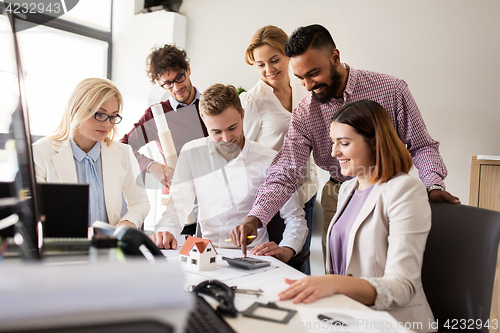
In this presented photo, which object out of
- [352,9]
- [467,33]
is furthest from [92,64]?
[467,33]

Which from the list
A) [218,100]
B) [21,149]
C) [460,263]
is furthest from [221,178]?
[21,149]

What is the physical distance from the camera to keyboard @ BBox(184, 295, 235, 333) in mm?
640

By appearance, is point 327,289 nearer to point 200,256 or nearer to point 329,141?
point 200,256

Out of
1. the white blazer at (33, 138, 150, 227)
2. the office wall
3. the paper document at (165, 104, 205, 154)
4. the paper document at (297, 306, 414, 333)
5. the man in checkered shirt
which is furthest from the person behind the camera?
the office wall

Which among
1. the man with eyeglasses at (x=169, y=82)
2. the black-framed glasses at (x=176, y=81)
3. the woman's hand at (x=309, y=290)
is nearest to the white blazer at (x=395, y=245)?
the woman's hand at (x=309, y=290)

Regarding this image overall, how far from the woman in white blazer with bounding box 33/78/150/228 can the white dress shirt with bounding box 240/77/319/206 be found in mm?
839

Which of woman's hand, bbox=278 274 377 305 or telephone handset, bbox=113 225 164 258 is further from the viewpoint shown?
woman's hand, bbox=278 274 377 305

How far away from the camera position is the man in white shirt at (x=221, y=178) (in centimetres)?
188

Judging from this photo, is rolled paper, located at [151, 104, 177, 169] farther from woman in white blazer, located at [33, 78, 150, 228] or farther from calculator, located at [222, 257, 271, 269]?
calculator, located at [222, 257, 271, 269]

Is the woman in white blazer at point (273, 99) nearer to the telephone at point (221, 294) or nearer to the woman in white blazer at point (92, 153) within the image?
the woman in white blazer at point (92, 153)

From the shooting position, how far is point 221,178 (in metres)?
2.06

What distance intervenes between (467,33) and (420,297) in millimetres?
2332

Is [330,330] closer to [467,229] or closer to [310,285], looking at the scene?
[310,285]

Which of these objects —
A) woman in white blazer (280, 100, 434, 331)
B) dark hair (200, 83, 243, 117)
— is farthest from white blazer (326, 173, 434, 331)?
dark hair (200, 83, 243, 117)
